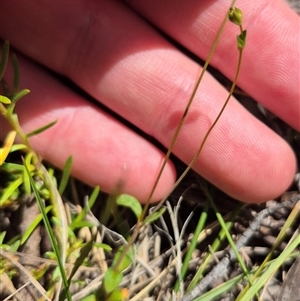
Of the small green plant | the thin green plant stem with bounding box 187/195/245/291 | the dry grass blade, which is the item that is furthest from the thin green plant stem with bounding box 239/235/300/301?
the dry grass blade

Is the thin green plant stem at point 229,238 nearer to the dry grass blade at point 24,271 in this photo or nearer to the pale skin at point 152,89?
the pale skin at point 152,89

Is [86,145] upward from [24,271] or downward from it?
upward

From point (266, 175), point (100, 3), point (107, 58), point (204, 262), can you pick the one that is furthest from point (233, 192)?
point (100, 3)

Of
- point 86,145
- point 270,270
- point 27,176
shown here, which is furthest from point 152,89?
point 270,270

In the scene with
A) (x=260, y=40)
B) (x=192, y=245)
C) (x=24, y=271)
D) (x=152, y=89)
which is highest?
(x=260, y=40)

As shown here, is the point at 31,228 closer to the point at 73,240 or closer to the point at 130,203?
the point at 73,240

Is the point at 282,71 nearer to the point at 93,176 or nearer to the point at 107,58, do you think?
the point at 107,58

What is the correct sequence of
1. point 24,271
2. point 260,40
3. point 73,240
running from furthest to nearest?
1. point 260,40
2. point 73,240
3. point 24,271
